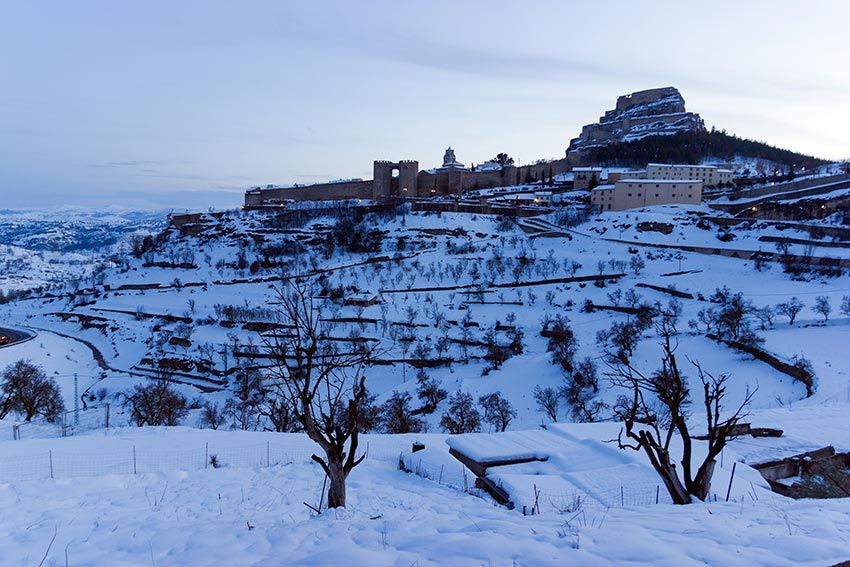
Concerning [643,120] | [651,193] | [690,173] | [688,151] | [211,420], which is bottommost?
[211,420]

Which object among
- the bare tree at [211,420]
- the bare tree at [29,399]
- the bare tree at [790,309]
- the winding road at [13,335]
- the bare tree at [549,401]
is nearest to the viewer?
the bare tree at [29,399]

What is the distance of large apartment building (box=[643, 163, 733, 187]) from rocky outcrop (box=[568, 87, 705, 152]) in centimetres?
1827

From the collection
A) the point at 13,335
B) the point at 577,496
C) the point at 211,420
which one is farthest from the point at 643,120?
the point at 577,496

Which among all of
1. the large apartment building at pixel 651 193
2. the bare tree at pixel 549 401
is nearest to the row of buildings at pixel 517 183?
the large apartment building at pixel 651 193

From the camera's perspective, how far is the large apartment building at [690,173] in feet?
174

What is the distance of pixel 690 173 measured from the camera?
177ft

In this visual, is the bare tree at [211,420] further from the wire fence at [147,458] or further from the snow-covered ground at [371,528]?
the snow-covered ground at [371,528]

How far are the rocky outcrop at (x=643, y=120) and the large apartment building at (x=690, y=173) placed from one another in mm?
18274

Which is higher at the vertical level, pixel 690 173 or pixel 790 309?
pixel 690 173

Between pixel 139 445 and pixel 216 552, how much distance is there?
5893 millimetres

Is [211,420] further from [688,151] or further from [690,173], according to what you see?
[688,151]

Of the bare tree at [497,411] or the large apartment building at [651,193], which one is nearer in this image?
the bare tree at [497,411]

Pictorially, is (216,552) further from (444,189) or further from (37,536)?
(444,189)

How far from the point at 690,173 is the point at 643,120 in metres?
26.3
